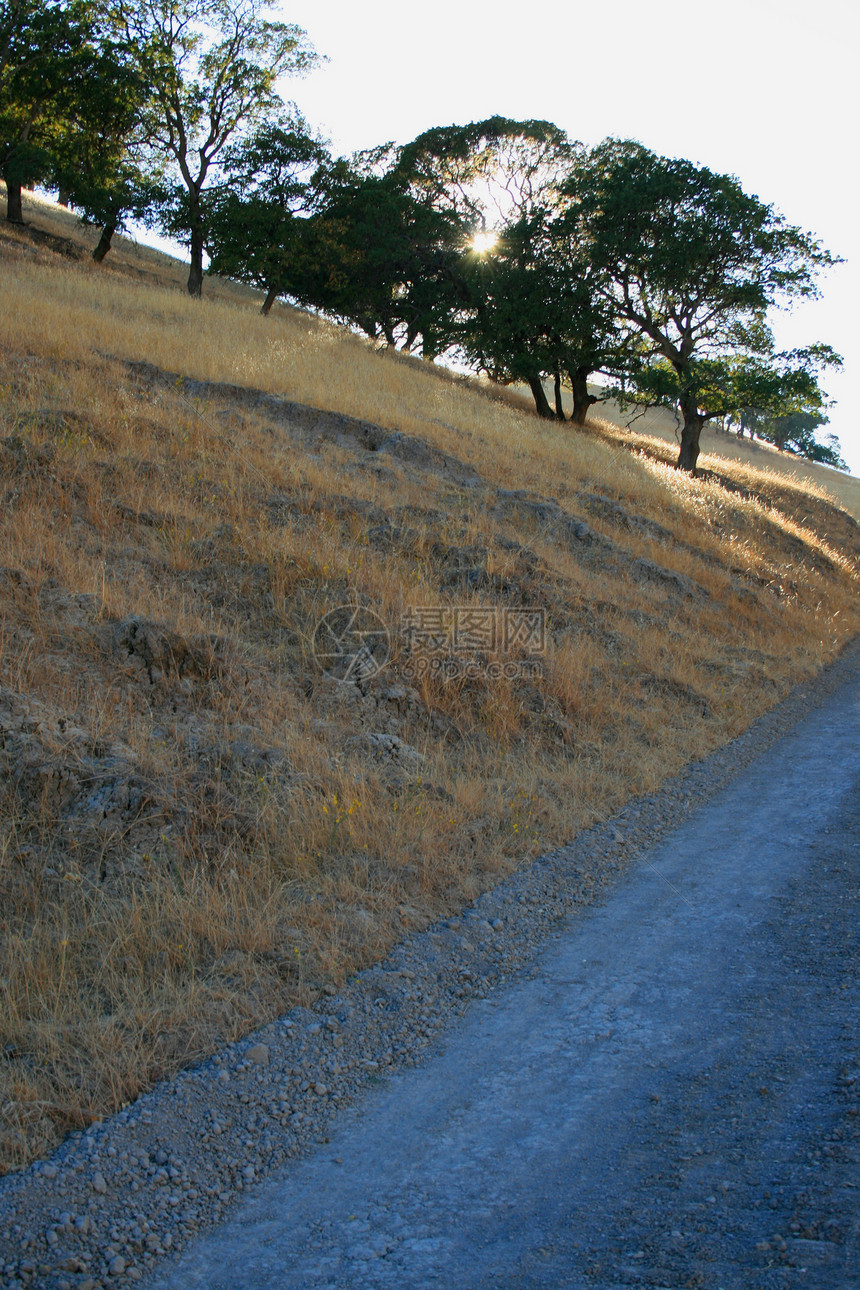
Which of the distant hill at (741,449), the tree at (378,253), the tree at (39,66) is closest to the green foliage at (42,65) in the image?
the tree at (39,66)

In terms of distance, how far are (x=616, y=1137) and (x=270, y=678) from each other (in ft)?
13.7

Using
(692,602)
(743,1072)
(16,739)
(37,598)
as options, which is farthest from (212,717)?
(692,602)

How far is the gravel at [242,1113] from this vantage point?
2492 millimetres

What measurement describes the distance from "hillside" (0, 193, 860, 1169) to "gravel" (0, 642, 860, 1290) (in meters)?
0.15

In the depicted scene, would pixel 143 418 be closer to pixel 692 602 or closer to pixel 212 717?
pixel 212 717

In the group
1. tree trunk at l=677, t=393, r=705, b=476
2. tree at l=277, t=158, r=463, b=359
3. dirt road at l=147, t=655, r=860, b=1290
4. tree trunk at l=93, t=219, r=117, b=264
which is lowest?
dirt road at l=147, t=655, r=860, b=1290

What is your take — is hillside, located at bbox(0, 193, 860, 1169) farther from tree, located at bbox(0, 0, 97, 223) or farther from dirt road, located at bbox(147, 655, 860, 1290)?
tree, located at bbox(0, 0, 97, 223)

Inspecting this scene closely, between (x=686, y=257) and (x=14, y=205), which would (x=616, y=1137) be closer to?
(x=686, y=257)

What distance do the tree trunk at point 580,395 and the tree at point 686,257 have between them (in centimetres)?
278

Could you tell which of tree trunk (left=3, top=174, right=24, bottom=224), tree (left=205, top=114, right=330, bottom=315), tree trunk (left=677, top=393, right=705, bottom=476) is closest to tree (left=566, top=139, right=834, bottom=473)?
tree trunk (left=677, top=393, right=705, bottom=476)

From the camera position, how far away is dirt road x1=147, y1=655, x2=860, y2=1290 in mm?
2404

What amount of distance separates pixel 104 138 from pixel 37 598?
29356mm

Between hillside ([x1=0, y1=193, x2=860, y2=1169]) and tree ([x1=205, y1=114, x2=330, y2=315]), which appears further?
tree ([x1=205, y1=114, x2=330, y2=315])

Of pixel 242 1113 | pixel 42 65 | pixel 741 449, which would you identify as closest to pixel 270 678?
pixel 242 1113
